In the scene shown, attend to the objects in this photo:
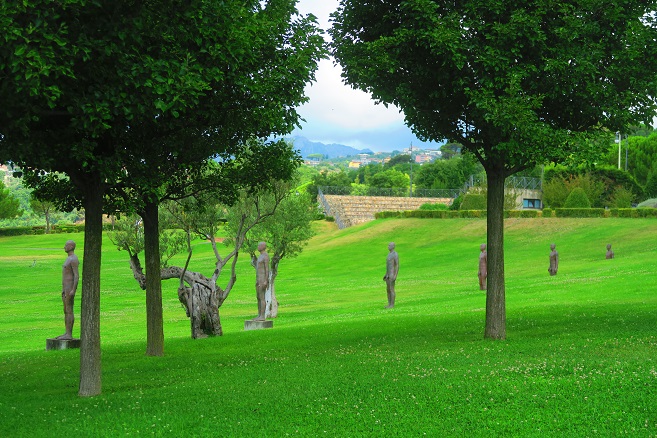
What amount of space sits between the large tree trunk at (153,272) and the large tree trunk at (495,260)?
734 centimetres

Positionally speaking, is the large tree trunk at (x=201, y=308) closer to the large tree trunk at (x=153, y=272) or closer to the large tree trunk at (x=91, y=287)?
the large tree trunk at (x=153, y=272)

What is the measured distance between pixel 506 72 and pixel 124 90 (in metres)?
8.02

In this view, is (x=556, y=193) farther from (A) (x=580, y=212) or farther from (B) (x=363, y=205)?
(B) (x=363, y=205)

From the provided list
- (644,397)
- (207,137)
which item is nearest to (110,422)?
(207,137)

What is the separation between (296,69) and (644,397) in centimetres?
909

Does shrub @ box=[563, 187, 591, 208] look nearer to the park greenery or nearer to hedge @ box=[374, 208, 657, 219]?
hedge @ box=[374, 208, 657, 219]

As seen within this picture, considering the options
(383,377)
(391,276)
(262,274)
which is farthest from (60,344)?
(391,276)

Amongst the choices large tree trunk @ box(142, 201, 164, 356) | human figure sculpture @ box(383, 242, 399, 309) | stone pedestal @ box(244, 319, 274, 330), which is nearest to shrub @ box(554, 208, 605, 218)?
human figure sculpture @ box(383, 242, 399, 309)

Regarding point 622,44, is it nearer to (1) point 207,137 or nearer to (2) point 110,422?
(1) point 207,137

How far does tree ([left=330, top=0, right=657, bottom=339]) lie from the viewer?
15.8 metres

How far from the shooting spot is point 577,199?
77375 mm

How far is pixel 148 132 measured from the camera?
14.8 m

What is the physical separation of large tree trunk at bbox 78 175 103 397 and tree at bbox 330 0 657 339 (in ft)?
22.0

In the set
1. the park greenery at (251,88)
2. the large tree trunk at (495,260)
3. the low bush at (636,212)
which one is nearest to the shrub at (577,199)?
the low bush at (636,212)
